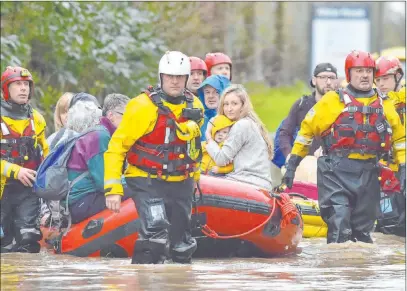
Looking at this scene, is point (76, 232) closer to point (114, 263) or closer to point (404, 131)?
point (114, 263)

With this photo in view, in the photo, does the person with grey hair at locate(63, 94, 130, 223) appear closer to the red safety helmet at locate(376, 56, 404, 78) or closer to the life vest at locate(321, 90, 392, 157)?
the life vest at locate(321, 90, 392, 157)

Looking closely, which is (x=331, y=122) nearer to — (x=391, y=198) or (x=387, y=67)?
(x=387, y=67)

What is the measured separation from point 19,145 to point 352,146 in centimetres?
296

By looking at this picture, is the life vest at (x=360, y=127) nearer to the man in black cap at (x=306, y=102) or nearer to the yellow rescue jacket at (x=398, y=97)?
the yellow rescue jacket at (x=398, y=97)

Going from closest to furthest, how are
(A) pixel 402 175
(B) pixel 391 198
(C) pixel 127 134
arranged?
(C) pixel 127 134
(A) pixel 402 175
(B) pixel 391 198

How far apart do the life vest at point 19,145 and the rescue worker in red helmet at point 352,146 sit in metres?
2.34

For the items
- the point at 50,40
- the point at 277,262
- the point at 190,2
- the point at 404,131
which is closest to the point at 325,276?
the point at 277,262

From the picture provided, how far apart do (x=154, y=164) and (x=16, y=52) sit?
27.5ft

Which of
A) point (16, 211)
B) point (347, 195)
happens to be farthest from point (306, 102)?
point (16, 211)

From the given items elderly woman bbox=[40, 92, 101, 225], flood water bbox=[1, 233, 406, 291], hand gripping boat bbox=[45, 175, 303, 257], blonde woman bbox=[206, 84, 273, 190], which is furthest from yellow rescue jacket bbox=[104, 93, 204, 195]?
blonde woman bbox=[206, 84, 273, 190]

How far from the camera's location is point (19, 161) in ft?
42.6

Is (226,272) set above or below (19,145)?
below

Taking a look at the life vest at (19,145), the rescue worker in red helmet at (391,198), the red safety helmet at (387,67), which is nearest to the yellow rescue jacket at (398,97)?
the rescue worker in red helmet at (391,198)

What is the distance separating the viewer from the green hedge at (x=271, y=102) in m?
35.0
